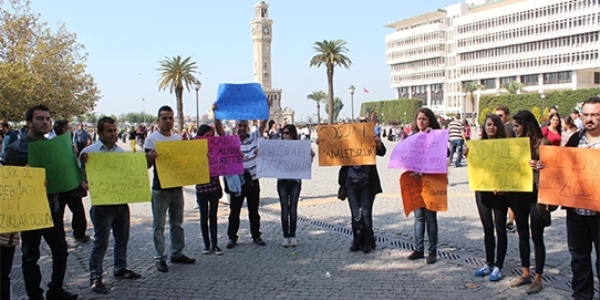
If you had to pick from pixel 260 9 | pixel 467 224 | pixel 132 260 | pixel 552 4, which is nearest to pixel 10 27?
pixel 132 260

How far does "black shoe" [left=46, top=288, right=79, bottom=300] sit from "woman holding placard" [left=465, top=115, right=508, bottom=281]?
185 inches

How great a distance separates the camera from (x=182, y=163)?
21.8ft

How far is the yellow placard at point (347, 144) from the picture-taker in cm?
718

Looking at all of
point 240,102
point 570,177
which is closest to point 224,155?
point 240,102

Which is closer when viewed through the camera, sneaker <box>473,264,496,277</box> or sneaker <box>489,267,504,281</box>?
sneaker <box>489,267,504,281</box>

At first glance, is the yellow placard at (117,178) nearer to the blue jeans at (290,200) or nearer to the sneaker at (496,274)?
the blue jeans at (290,200)

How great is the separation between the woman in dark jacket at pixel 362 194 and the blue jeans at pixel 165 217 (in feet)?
7.83

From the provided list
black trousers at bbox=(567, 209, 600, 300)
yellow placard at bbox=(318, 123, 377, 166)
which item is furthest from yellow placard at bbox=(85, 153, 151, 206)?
black trousers at bbox=(567, 209, 600, 300)

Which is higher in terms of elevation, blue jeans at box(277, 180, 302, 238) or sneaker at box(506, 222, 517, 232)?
blue jeans at box(277, 180, 302, 238)

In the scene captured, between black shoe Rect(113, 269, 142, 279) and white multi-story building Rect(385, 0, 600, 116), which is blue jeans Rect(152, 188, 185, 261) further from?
white multi-story building Rect(385, 0, 600, 116)

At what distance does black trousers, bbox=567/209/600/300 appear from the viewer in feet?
15.7

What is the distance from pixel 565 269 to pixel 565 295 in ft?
3.49

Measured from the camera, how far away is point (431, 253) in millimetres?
6738

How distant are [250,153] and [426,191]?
273 cm
